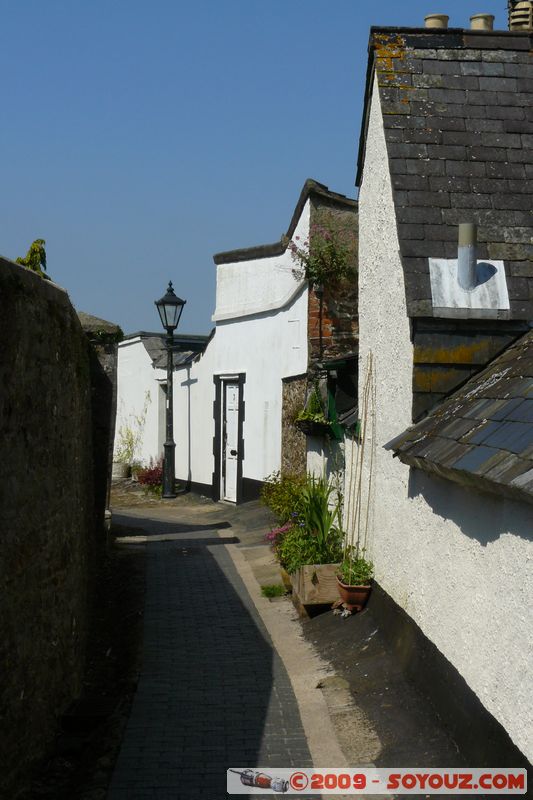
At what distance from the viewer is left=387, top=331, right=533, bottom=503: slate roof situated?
461cm

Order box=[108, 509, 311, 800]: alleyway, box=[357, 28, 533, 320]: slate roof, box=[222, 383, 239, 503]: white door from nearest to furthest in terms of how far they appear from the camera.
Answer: box=[108, 509, 311, 800]: alleyway, box=[357, 28, 533, 320]: slate roof, box=[222, 383, 239, 503]: white door

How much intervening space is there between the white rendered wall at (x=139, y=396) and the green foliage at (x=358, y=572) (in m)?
14.2

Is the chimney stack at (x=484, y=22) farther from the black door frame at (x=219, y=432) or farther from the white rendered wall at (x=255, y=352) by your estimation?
the black door frame at (x=219, y=432)

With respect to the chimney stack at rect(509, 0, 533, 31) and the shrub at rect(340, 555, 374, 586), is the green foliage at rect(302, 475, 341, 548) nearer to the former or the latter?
the shrub at rect(340, 555, 374, 586)

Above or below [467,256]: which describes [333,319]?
above

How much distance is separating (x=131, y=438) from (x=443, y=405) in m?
18.9

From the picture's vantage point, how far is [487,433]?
5367 millimetres

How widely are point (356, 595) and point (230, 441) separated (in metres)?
9.85

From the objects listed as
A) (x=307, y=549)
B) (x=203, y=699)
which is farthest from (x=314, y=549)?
(x=203, y=699)

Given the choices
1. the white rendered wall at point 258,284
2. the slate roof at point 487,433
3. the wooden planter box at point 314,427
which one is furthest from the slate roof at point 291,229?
the slate roof at point 487,433

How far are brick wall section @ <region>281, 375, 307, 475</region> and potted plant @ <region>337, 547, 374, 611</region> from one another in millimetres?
4929

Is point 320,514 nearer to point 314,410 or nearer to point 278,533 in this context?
point 278,533

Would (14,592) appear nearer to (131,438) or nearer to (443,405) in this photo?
(443,405)

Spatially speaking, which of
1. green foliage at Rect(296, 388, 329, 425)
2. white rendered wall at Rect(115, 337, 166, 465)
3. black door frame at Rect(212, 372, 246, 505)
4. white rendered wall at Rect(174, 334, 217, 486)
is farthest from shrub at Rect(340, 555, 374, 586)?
white rendered wall at Rect(115, 337, 166, 465)
